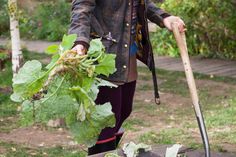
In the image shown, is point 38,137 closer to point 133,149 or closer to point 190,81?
point 190,81

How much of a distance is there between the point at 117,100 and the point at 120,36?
37cm

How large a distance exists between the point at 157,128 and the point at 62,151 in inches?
47.1

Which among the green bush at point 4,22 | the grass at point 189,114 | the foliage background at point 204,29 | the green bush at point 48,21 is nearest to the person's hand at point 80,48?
the grass at point 189,114

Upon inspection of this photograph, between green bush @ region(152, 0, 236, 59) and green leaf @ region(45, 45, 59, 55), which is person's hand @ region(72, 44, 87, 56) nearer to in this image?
green leaf @ region(45, 45, 59, 55)

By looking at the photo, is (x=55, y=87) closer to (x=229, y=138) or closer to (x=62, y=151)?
(x=62, y=151)

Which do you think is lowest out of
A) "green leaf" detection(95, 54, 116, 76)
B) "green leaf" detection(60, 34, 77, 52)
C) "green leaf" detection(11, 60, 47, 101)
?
"green leaf" detection(11, 60, 47, 101)

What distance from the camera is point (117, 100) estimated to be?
3.46m

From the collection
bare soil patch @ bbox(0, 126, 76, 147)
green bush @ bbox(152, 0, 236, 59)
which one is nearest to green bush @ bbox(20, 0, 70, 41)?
green bush @ bbox(152, 0, 236, 59)

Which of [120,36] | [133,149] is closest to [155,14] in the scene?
[120,36]

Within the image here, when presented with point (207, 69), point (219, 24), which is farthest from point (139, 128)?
point (219, 24)

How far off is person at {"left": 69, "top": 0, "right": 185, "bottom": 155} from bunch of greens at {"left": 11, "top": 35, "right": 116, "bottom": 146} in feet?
3.11

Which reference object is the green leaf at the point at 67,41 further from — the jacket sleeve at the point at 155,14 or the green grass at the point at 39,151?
the green grass at the point at 39,151

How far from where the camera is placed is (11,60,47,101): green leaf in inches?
87.4

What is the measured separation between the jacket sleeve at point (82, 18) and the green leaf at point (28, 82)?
2.28ft
